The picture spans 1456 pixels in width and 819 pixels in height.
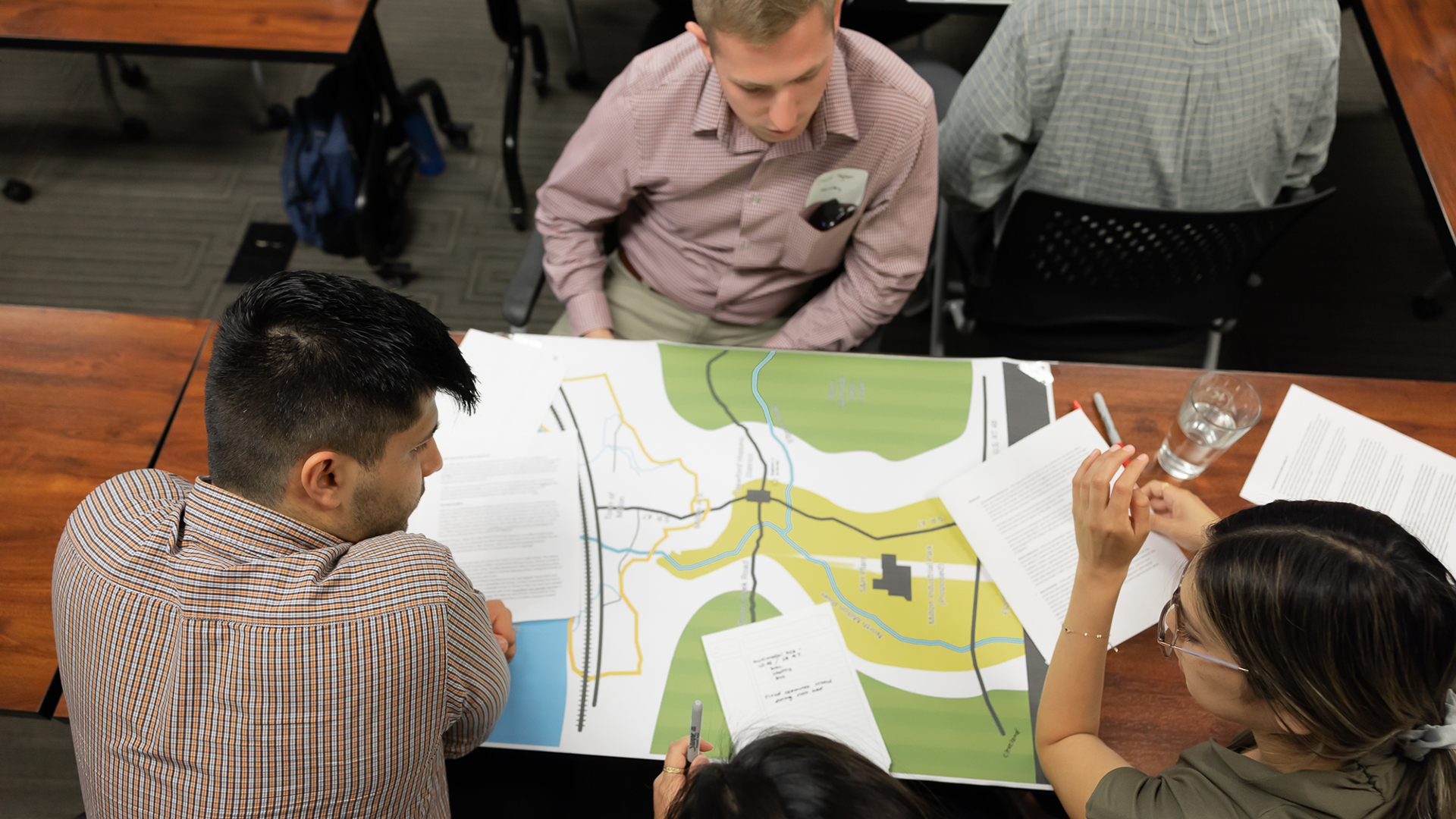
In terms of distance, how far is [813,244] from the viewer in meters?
1.49

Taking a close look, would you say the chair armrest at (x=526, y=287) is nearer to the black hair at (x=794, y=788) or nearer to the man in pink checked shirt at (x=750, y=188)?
the man in pink checked shirt at (x=750, y=188)

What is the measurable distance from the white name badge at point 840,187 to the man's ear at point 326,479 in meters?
0.86

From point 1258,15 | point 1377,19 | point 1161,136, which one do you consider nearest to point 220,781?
point 1161,136

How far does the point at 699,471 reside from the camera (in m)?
1.21

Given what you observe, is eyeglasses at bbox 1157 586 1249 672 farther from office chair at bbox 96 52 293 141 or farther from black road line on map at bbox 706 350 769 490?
office chair at bbox 96 52 293 141

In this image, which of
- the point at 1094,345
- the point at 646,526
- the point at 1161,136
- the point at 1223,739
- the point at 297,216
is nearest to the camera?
the point at 1223,739

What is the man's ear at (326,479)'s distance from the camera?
0.90 metres

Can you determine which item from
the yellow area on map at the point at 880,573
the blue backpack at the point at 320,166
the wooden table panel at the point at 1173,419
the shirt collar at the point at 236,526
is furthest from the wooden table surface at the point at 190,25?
the wooden table panel at the point at 1173,419

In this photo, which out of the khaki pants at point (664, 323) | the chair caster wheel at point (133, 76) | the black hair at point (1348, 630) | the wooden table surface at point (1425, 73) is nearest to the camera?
the black hair at point (1348, 630)

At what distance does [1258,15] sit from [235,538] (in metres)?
1.62

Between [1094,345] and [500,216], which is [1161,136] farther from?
[500,216]

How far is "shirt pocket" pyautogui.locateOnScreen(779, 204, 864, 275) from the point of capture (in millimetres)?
1460

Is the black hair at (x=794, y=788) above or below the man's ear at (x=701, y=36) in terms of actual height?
below

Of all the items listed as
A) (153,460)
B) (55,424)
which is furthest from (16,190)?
(153,460)
